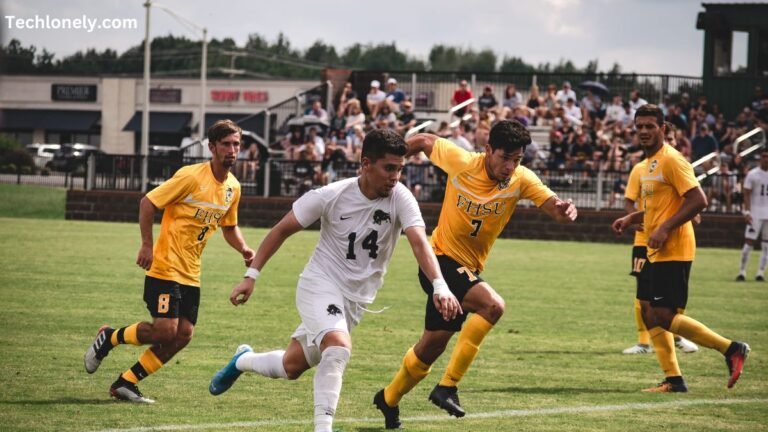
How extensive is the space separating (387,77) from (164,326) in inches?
1304

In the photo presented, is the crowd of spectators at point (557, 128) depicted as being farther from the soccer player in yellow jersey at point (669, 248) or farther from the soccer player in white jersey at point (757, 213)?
the soccer player in yellow jersey at point (669, 248)

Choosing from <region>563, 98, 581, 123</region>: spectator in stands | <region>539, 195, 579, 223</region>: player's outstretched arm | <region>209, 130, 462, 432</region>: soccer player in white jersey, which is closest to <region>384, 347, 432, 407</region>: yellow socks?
<region>209, 130, 462, 432</region>: soccer player in white jersey

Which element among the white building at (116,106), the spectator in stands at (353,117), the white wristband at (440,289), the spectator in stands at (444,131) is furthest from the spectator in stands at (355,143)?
the white building at (116,106)

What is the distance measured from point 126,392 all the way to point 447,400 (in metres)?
2.44

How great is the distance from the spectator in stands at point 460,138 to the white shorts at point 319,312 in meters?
23.5

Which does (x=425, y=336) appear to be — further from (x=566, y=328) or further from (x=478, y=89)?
(x=478, y=89)

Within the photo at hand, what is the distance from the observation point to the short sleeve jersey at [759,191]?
22625mm

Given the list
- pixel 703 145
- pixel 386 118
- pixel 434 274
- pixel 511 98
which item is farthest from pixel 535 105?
pixel 434 274

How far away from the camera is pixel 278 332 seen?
13289 millimetres

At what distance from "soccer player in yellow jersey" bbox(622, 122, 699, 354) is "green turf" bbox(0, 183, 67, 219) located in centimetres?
2654

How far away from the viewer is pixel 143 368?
930cm

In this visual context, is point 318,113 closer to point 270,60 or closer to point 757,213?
point 757,213

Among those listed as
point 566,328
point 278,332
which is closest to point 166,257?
point 278,332

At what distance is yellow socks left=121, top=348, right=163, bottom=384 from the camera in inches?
362
